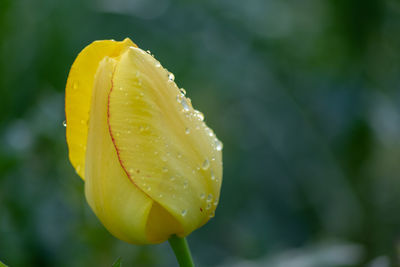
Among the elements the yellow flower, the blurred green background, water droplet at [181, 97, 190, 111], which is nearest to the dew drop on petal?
the yellow flower

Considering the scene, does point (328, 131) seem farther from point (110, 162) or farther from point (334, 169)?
point (110, 162)

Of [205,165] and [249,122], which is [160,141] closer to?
[205,165]

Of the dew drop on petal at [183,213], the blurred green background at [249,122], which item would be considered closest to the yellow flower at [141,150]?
the dew drop on petal at [183,213]

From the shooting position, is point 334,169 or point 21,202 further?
point 334,169

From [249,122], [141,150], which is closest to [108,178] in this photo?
[141,150]

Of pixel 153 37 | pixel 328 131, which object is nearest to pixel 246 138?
pixel 328 131

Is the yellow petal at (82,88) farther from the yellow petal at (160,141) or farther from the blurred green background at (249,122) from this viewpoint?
the blurred green background at (249,122)

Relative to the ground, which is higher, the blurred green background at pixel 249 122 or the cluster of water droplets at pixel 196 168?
the blurred green background at pixel 249 122
